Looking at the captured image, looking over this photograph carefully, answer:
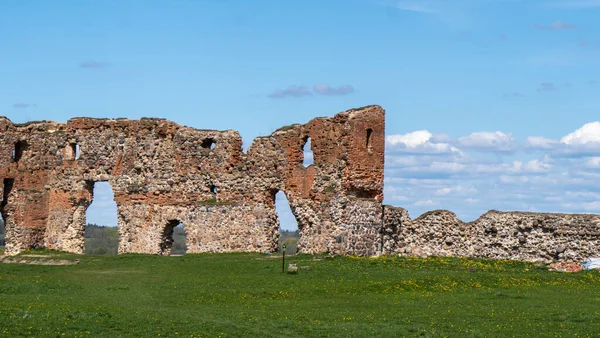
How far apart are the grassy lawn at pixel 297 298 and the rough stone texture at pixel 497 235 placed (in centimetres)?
181

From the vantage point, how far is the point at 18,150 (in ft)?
160

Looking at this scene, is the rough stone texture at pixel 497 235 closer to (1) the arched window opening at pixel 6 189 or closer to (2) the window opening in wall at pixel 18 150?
(2) the window opening in wall at pixel 18 150

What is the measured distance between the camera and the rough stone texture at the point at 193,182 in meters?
40.2

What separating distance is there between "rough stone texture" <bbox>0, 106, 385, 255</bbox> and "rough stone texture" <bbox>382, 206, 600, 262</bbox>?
4.58ft

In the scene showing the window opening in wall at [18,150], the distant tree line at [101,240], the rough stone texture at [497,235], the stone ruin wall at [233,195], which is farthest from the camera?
the distant tree line at [101,240]

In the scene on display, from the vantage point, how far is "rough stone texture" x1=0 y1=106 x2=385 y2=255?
4025 cm

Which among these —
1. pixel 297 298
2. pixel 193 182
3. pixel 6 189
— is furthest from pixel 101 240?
pixel 297 298

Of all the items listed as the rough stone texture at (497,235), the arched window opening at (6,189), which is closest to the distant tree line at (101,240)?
the arched window opening at (6,189)

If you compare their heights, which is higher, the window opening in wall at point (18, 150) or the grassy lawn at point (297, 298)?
the window opening in wall at point (18, 150)

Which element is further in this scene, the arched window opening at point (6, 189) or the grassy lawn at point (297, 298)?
the arched window opening at point (6, 189)

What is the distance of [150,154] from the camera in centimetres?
4509

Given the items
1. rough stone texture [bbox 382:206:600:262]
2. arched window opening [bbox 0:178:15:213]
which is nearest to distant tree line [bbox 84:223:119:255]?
arched window opening [bbox 0:178:15:213]

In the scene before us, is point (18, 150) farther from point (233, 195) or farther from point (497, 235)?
point (497, 235)

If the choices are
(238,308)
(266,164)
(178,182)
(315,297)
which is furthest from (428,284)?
(178,182)
